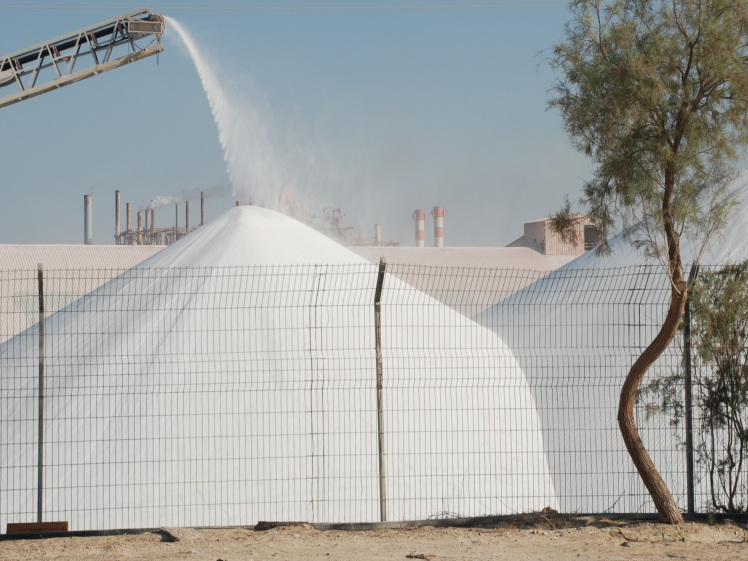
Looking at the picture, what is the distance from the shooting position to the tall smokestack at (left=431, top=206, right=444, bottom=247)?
54.1 metres

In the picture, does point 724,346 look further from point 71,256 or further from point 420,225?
point 420,225

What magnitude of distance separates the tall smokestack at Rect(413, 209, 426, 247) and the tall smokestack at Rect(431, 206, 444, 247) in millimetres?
1000

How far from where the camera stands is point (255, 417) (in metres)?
10.6

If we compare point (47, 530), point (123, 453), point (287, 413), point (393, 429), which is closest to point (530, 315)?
point (393, 429)

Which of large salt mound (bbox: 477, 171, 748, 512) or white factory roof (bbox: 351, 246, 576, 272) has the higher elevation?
white factory roof (bbox: 351, 246, 576, 272)

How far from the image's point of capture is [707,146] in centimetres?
738

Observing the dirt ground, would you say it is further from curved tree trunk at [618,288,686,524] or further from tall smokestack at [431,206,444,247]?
tall smokestack at [431,206,444,247]

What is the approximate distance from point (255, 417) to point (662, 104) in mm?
5871

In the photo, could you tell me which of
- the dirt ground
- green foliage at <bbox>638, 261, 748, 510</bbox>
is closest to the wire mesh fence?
green foliage at <bbox>638, 261, 748, 510</bbox>

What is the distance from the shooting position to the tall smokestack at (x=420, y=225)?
55.2m

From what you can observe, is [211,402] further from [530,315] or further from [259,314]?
[530,315]

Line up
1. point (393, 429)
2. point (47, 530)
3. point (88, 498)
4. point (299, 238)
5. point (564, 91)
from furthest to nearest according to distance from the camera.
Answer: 1. point (299, 238)
2. point (393, 429)
3. point (88, 498)
4. point (564, 91)
5. point (47, 530)

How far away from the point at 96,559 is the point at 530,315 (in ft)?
40.0

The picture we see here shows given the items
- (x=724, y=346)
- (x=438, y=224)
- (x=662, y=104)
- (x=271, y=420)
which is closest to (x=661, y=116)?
(x=662, y=104)
